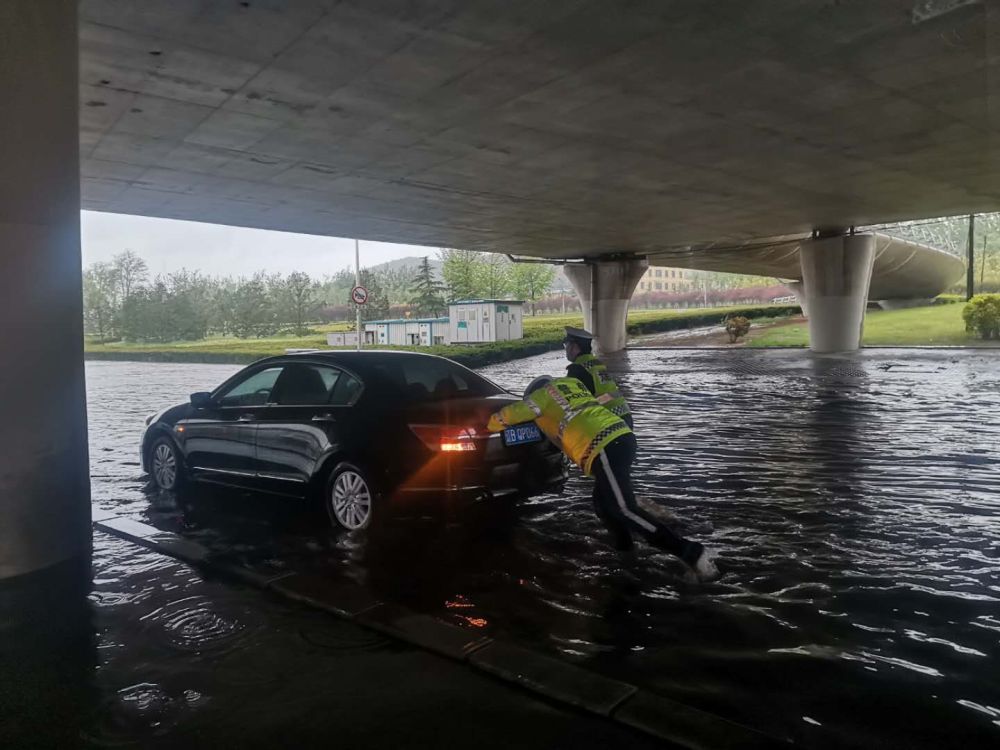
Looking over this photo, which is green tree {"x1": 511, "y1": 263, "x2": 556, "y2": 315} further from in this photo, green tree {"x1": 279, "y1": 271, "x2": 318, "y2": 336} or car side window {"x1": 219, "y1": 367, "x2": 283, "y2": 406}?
car side window {"x1": 219, "y1": 367, "x2": 283, "y2": 406}

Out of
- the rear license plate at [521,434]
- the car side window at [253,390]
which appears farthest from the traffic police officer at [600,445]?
the car side window at [253,390]

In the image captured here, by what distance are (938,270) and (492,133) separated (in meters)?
60.5

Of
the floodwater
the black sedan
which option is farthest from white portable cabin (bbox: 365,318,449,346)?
the black sedan

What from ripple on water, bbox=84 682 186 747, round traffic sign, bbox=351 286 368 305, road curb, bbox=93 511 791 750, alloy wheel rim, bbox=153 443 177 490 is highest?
round traffic sign, bbox=351 286 368 305

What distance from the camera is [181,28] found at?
10.1 metres

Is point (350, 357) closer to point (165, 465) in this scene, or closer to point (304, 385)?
point (304, 385)

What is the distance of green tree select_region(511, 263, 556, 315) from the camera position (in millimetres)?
58125

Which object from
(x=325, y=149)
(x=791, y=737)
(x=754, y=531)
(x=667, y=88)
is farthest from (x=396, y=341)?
(x=791, y=737)

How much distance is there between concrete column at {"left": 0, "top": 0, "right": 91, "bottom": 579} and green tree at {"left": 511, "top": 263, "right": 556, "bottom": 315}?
171ft

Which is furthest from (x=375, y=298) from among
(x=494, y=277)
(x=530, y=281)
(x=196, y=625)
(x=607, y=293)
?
(x=196, y=625)

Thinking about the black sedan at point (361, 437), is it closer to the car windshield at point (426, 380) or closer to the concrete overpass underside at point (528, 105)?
the car windshield at point (426, 380)

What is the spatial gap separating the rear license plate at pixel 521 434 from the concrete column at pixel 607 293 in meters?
36.6

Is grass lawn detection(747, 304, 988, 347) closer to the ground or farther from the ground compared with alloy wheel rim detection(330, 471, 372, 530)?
farther from the ground

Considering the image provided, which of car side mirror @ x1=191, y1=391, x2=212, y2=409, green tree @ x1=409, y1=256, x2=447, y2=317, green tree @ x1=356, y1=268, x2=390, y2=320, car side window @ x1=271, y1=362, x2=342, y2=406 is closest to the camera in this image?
car side window @ x1=271, y1=362, x2=342, y2=406
